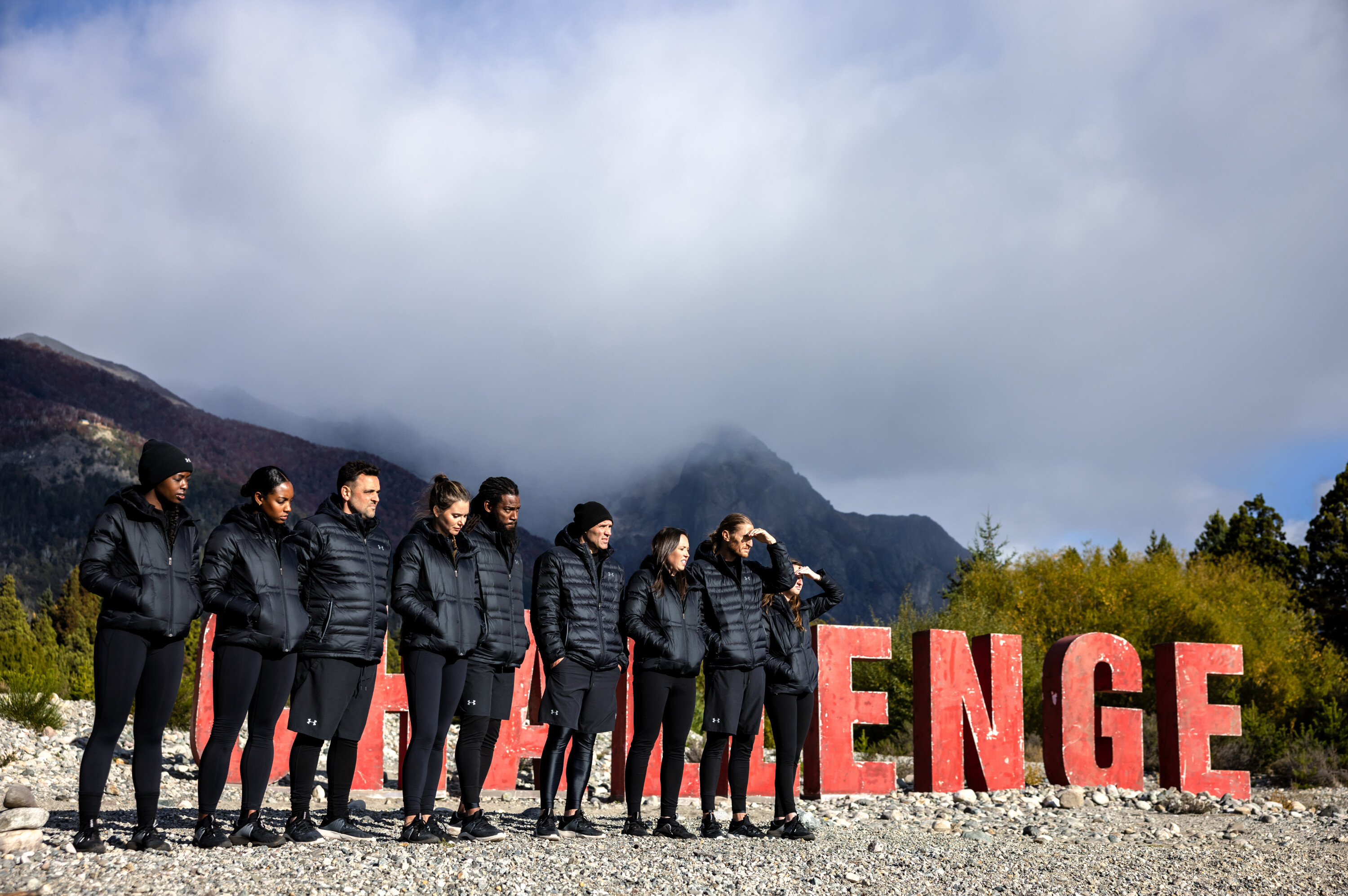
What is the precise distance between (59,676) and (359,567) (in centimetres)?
1165

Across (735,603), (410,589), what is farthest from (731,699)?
(410,589)

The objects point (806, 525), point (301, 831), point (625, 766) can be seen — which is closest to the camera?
point (301, 831)

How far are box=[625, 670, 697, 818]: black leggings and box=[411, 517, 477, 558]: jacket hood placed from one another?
134cm

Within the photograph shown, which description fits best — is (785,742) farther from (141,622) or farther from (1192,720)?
(1192,720)

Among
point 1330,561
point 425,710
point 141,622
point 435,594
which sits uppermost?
point 1330,561

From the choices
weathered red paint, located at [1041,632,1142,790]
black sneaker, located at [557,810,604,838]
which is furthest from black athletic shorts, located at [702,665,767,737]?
weathered red paint, located at [1041,632,1142,790]

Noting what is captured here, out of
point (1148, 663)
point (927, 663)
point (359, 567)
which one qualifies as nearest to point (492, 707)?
point (359, 567)

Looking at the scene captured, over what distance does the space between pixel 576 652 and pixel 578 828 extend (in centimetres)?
108

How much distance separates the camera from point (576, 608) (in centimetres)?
580

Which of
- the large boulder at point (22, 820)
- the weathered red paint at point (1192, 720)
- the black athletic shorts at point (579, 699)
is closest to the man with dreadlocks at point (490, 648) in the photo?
the black athletic shorts at point (579, 699)

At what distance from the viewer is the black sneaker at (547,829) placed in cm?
564

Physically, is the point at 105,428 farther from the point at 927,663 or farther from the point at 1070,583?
the point at 927,663

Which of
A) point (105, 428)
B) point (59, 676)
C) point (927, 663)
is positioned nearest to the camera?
point (927, 663)

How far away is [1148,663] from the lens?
2089cm
